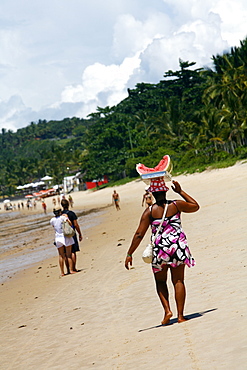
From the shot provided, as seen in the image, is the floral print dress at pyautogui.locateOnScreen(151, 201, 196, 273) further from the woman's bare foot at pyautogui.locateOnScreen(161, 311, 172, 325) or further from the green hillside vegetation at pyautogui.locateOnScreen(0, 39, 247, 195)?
the green hillside vegetation at pyautogui.locateOnScreen(0, 39, 247, 195)

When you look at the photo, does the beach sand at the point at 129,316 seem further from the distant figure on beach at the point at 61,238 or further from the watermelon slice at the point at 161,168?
the watermelon slice at the point at 161,168

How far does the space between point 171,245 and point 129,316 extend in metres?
1.71

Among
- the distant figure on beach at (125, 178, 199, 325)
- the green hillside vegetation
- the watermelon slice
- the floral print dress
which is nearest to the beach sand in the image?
the distant figure on beach at (125, 178, 199, 325)

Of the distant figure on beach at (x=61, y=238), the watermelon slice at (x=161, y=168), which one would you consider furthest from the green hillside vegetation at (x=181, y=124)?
the watermelon slice at (x=161, y=168)

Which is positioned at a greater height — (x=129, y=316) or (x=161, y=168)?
(x=161, y=168)

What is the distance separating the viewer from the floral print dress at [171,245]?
16.9ft

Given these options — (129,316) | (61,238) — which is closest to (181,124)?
(61,238)

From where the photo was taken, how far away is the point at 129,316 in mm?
6461

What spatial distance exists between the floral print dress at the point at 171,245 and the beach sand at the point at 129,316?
0.64 m

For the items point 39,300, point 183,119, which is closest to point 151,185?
point 39,300

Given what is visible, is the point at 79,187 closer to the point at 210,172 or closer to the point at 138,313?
the point at 210,172

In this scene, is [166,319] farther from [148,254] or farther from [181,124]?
[181,124]

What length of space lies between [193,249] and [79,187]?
7122 centimetres

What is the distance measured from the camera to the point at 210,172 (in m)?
35.8
